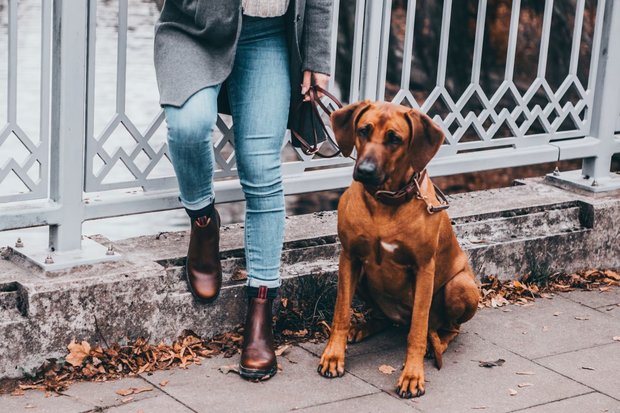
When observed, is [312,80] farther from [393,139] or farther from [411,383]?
[411,383]

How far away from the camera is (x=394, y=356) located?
4.83 m

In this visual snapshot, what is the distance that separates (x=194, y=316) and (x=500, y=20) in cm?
764

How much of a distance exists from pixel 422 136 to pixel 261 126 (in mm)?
686

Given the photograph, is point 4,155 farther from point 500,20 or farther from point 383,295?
point 500,20

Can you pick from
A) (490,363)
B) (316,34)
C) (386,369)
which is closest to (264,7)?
(316,34)

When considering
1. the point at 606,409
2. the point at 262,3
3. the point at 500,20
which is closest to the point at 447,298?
the point at 606,409

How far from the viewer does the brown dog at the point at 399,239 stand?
4246 millimetres

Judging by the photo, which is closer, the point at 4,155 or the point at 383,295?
the point at 383,295

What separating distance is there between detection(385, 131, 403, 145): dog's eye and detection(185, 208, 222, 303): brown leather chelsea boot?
0.89 meters

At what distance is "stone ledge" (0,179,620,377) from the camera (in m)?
4.33

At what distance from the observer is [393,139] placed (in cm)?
422

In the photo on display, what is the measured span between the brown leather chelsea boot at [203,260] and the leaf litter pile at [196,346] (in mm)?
199

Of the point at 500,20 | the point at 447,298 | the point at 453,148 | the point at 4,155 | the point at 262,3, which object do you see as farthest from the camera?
the point at 500,20

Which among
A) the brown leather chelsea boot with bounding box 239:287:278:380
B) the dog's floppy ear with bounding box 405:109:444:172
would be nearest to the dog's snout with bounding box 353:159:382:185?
the dog's floppy ear with bounding box 405:109:444:172
